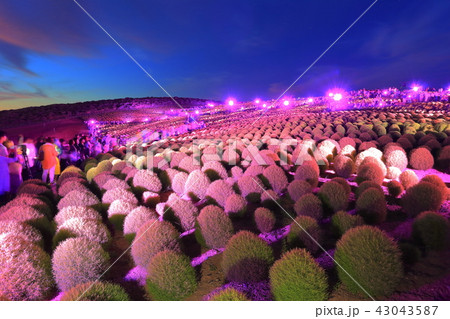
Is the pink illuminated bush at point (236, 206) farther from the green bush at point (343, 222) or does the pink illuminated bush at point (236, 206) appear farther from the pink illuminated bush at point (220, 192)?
the green bush at point (343, 222)

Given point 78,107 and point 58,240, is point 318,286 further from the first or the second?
point 78,107

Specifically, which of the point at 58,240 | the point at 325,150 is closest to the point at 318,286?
the point at 58,240

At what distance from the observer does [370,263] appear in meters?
3.40

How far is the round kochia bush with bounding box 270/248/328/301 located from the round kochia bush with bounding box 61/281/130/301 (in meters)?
1.85

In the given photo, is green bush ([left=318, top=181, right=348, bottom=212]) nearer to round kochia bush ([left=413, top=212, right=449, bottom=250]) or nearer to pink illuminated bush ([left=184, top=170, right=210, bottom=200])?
round kochia bush ([left=413, top=212, right=449, bottom=250])

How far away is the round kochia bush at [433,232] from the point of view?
4.29 metres

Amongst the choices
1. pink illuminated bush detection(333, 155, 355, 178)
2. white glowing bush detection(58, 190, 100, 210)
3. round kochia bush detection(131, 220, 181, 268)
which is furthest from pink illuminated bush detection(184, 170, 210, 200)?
pink illuminated bush detection(333, 155, 355, 178)

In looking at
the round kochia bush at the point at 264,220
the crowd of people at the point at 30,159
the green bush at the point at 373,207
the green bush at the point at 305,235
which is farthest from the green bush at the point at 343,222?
the crowd of people at the point at 30,159

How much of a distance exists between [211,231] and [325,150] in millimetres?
7561

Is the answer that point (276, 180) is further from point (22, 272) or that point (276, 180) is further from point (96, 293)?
point (22, 272)

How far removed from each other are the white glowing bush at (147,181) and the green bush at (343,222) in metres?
5.34

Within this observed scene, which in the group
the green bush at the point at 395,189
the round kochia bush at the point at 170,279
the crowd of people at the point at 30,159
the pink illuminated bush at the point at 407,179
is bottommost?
the round kochia bush at the point at 170,279

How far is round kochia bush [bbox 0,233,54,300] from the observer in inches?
146

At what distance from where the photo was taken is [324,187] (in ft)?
21.0
